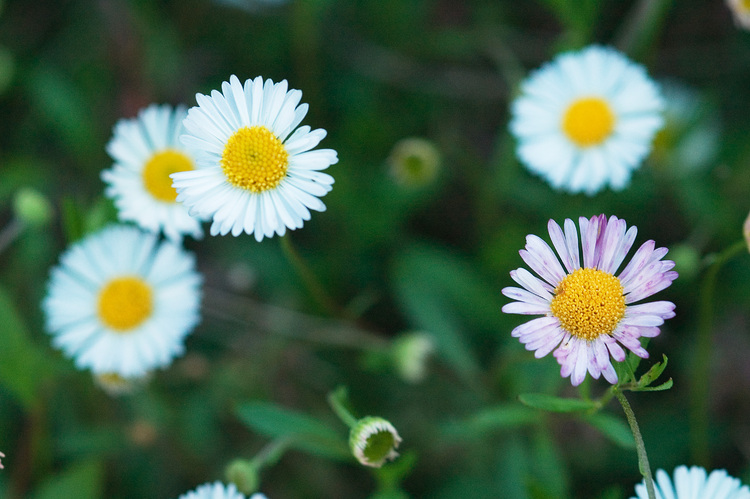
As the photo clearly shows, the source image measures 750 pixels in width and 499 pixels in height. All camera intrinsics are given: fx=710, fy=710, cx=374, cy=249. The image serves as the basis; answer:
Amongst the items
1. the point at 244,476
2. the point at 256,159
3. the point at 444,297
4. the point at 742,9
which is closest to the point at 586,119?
the point at 742,9

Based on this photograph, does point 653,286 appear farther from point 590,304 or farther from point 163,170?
point 163,170

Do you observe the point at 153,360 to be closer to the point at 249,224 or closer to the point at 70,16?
the point at 249,224

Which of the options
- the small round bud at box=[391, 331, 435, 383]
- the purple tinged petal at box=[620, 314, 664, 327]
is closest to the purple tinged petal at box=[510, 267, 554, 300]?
the purple tinged petal at box=[620, 314, 664, 327]

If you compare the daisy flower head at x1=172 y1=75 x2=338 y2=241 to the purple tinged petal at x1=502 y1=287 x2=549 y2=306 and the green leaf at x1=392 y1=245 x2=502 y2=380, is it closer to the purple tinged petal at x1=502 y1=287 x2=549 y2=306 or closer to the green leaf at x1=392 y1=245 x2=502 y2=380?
the purple tinged petal at x1=502 y1=287 x2=549 y2=306

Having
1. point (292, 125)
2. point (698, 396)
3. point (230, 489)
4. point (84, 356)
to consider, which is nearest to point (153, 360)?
point (84, 356)

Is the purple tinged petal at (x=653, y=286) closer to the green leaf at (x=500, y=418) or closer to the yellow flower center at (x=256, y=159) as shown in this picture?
the green leaf at (x=500, y=418)

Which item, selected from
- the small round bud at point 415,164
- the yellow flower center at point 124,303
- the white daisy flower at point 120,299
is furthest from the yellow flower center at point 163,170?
the small round bud at point 415,164
